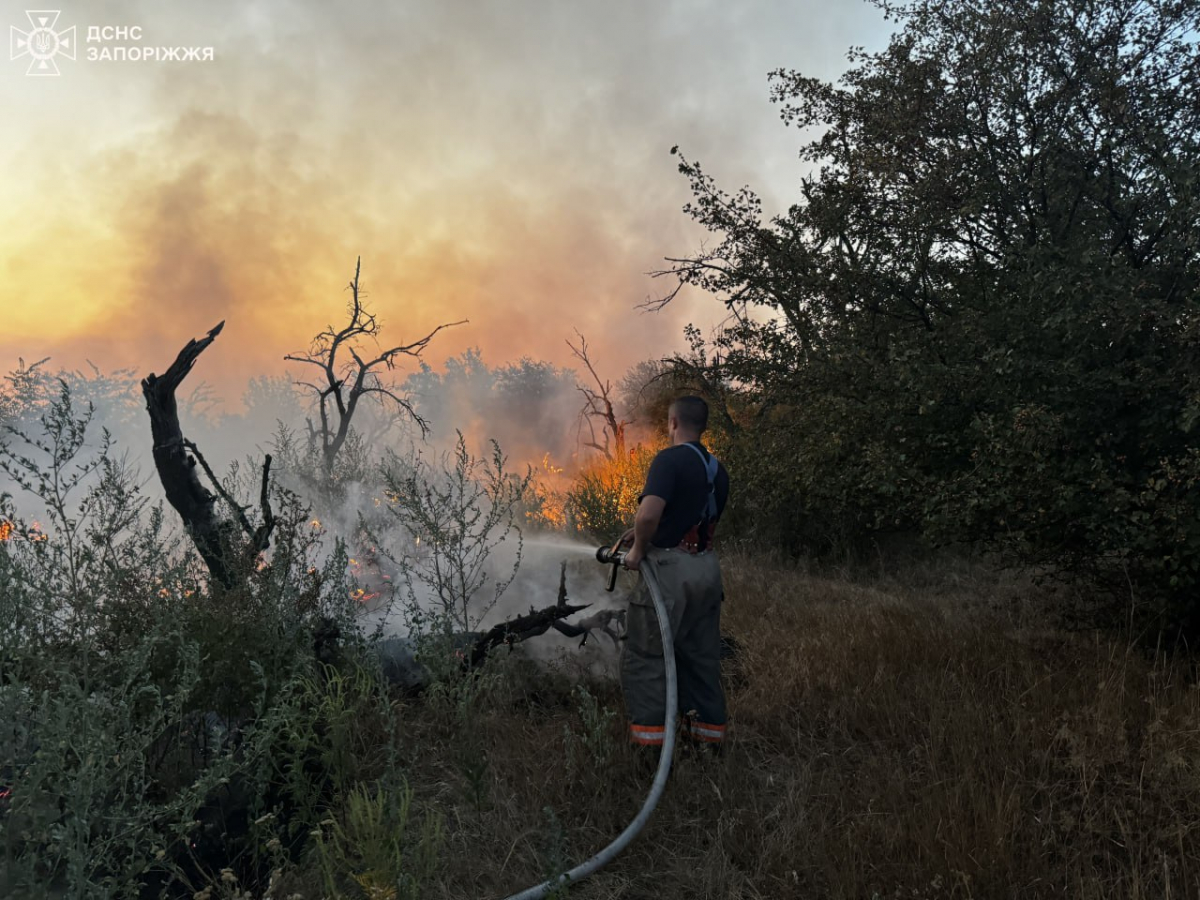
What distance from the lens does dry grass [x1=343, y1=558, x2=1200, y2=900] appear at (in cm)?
282

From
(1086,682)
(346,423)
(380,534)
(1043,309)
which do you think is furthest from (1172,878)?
(346,423)

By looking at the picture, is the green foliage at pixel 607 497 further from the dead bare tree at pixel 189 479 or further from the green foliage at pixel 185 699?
the green foliage at pixel 185 699

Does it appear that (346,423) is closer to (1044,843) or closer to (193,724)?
(193,724)

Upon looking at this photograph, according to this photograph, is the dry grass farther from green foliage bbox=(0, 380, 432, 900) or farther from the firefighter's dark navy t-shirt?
the firefighter's dark navy t-shirt

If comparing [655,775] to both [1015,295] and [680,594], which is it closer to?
[680,594]

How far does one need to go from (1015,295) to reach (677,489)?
4.01 m

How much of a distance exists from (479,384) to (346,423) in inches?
2150

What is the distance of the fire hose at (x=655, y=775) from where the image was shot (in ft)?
8.68

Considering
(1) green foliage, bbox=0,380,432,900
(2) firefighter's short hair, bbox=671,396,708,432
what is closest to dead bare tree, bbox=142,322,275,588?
(1) green foliage, bbox=0,380,432,900

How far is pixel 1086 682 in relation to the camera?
424 cm

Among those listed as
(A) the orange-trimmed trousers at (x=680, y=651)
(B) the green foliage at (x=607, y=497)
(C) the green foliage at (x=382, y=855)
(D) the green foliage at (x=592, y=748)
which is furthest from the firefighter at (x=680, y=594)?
(B) the green foliage at (x=607, y=497)

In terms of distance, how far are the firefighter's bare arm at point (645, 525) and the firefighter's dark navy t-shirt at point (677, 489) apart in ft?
0.15

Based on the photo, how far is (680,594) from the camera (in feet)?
12.3

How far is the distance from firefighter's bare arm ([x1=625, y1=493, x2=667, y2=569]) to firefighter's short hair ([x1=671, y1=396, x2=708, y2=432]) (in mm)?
507
